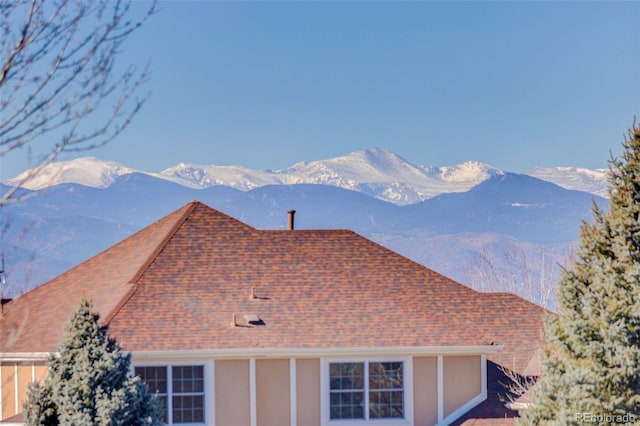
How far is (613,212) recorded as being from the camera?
17.3 metres

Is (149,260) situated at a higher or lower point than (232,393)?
higher

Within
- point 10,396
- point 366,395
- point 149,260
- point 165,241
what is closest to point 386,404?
point 366,395

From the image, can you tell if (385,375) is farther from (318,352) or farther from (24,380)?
(24,380)

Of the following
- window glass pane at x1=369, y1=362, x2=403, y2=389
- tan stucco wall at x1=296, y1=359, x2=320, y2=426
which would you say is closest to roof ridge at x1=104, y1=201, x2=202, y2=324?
tan stucco wall at x1=296, y1=359, x2=320, y2=426

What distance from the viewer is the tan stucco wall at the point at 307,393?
21.5 metres

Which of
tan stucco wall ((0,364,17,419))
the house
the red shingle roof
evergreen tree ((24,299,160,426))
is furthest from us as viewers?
tan stucco wall ((0,364,17,419))

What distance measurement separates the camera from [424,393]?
2194cm

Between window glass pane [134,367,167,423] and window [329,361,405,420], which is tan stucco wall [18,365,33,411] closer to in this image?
window glass pane [134,367,167,423]

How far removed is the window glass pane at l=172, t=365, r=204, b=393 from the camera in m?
21.0

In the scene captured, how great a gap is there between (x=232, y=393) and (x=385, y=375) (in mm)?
3353

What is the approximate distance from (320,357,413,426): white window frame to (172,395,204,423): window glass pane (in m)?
2.58

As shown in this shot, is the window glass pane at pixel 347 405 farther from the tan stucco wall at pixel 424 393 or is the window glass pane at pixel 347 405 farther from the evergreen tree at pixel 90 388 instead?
the evergreen tree at pixel 90 388

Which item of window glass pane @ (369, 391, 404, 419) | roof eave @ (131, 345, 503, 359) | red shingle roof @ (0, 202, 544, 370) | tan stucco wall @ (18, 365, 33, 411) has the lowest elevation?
window glass pane @ (369, 391, 404, 419)

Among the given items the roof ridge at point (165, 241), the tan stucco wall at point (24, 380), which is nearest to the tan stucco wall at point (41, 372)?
the tan stucco wall at point (24, 380)
